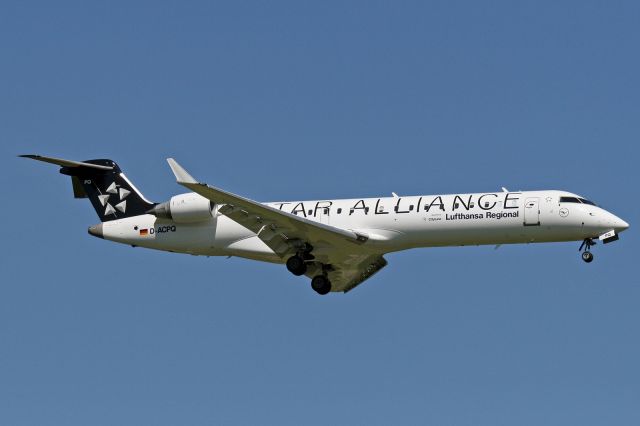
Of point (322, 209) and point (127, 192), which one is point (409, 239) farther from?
point (127, 192)

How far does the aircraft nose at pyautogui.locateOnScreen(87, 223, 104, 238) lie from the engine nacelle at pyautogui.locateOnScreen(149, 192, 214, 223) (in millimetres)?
2529

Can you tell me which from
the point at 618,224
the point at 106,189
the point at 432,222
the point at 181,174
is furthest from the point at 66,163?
the point at 618,224

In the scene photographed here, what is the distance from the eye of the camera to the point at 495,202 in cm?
3325

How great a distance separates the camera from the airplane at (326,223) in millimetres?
32938

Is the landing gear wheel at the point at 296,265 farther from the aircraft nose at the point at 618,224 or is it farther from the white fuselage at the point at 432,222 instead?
the aircraft nose at the point at 618,224

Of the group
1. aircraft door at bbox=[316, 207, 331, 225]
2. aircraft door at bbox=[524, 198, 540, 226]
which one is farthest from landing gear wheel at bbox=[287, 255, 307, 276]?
aircraft door at bbox=[524, 198, 540, 226]

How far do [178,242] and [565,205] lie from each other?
1134 cm

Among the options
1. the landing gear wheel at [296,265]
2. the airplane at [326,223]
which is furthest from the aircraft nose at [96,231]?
the landing gear wheel at [296,265]

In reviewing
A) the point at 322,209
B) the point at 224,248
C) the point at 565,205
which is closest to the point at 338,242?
the point at 322,209

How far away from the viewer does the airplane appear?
108 ft

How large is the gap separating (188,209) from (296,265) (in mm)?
3582

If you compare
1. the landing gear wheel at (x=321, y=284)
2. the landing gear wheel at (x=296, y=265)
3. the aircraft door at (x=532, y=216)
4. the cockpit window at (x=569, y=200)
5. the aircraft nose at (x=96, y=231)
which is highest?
the cockpit window at (x=569, y=200)

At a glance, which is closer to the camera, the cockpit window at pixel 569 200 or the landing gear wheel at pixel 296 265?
the cockpit window at pixel 569 200

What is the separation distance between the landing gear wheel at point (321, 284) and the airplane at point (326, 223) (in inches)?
1.2
